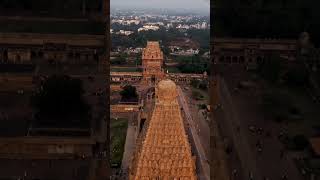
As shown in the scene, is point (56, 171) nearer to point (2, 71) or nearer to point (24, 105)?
point (24, 105)

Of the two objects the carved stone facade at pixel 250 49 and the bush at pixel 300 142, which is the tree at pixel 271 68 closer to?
the carved stone facade at pixel 250 49

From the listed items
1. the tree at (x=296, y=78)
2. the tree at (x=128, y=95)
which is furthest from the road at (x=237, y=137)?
the tree at (x=128, y=95)

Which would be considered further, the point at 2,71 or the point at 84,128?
the point at 2,71

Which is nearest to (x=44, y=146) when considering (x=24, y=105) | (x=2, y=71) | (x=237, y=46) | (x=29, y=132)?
(x=29, y=132)

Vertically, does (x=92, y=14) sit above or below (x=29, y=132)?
above

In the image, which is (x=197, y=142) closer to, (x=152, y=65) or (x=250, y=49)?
(x=250, y=49)

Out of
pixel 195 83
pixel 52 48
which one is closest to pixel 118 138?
pixel 52 48
